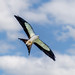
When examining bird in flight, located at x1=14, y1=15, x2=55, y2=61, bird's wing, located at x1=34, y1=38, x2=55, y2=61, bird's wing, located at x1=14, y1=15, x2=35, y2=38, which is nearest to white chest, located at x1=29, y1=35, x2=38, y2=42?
bird in flight, located at x1=14, y1=15, x2=55, y2=61

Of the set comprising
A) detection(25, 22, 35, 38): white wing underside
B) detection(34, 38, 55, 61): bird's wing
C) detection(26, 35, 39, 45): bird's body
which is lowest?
detection(26, 35, 39, 45): bird's body

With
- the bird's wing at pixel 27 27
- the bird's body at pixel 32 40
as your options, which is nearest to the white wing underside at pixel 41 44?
the bird's body at pixel 32 40

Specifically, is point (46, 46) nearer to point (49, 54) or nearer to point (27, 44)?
point (49, 54)

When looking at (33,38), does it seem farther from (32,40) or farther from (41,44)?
(41,44)

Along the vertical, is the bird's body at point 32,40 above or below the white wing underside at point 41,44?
below

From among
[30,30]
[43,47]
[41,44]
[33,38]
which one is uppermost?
[30,30]

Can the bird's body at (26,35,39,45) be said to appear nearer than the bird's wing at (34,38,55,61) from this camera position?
Yes

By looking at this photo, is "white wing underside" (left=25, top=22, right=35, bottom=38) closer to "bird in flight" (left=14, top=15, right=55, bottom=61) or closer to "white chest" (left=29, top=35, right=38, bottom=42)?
"bird in flight" (left=14, top=15, right=55, bottom=61)

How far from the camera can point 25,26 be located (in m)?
59.1

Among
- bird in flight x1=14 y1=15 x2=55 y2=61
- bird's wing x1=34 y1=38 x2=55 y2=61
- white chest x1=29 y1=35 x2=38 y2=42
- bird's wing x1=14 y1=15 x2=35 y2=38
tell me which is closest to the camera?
bird in flight x1=14 y1=15 x2=55 y2=61

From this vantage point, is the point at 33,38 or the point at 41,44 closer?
the point at 33,38

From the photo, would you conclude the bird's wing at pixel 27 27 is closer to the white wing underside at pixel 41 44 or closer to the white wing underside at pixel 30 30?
the white wing underside at pixel 30 30

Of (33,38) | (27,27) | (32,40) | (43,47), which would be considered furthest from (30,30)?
(43,47)

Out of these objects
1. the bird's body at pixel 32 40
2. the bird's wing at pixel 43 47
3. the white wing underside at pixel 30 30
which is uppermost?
the white wing underside at pixel 30 30
